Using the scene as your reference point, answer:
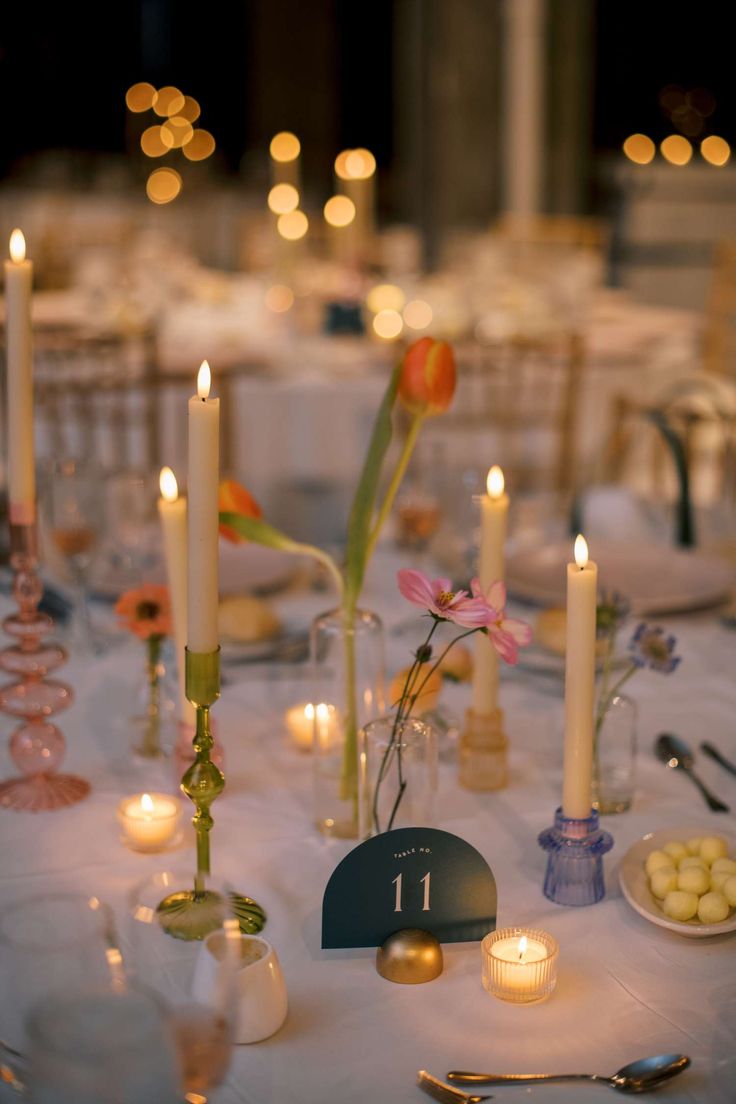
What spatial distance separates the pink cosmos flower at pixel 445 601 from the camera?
1.00m

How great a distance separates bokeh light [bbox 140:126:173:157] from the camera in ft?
35.9

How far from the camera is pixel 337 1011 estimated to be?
0.93 meters

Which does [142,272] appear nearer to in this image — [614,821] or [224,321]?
[224,321]

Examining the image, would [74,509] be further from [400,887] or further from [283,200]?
Result: [283,200]

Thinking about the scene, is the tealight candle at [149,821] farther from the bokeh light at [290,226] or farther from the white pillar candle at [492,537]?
the bokeh light at [290,226]

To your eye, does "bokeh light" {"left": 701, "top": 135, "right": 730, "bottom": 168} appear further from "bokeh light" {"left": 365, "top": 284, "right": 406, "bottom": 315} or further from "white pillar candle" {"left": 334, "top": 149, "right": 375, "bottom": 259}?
"bokeh light" {"left": 365, "top": 284, "right": 406, "bottom": 315}

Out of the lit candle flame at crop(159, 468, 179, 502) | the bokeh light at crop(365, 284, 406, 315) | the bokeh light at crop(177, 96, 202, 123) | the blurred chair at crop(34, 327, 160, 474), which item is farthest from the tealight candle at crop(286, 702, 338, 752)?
the bokeh light at crop(177, 96, 202, 123)

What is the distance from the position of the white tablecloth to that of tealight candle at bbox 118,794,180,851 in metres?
0.01

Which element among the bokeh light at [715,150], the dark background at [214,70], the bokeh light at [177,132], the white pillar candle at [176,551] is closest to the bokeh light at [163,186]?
the bokeh light at [177,132]

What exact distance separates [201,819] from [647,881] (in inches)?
13.9

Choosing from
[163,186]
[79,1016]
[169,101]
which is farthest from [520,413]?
[169,101]

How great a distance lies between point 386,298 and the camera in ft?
12.6

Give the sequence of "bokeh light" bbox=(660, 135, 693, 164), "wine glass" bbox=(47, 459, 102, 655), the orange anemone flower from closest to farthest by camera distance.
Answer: the orange anemone flower < "wine glass" bbox=(47, 459, 102, 655) < "bokeh light" bbox=(660, 135, 693, 164)

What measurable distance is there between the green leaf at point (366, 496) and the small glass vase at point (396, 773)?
0.14 meters
